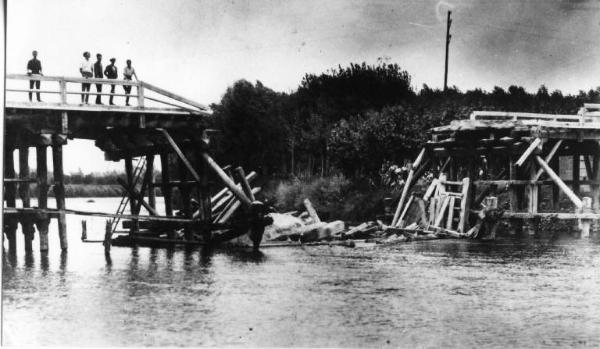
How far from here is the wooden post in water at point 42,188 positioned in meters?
22.3

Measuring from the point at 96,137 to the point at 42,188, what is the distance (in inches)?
119

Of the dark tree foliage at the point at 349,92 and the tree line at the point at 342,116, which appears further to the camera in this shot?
the dark tree foliage at the point at 349,92

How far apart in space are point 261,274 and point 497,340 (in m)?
7.62

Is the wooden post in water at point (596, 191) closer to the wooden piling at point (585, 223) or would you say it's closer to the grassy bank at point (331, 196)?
the wooden piling at point (585, 223)

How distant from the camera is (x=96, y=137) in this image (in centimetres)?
2488

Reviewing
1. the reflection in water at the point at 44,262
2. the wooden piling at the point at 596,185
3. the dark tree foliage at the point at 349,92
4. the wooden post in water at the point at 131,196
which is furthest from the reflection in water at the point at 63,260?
the dark tree foliage at the point at 349,92

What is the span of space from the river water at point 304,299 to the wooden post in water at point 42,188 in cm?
68

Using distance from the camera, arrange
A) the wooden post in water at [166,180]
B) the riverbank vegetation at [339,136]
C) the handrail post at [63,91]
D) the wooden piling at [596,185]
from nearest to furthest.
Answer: the handrail post at [63,91]
the wooden post in water at [166,180]
the wooden piling at [596,185]
the riverbank vegetation at [339,136]

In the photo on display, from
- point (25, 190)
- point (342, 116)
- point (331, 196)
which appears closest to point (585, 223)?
point (331, 196)

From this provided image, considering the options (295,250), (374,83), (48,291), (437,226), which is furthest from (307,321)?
(374,83)

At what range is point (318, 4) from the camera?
661 inches

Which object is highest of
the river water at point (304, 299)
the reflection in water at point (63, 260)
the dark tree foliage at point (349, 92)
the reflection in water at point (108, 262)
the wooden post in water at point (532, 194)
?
the dark tree foliage at point (349, 92)

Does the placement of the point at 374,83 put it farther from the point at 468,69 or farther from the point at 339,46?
the point at 339,46

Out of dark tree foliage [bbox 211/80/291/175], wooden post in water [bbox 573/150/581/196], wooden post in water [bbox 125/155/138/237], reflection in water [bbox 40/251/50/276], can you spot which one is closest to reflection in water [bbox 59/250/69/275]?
reflection in water [bbox 40/251/50/276]
